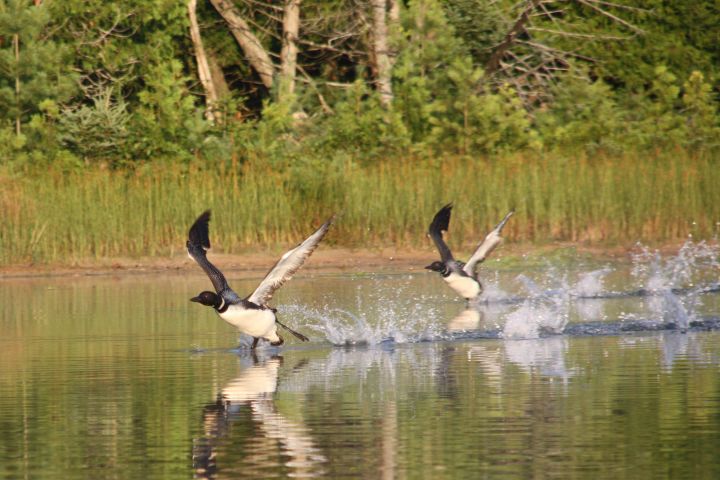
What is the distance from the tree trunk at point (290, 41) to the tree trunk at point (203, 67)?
1332 mm

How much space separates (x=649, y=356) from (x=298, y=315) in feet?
14.3

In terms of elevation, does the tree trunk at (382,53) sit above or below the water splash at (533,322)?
above

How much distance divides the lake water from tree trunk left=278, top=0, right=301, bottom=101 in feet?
38.2

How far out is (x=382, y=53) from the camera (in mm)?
28031

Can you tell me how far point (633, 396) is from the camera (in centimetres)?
897

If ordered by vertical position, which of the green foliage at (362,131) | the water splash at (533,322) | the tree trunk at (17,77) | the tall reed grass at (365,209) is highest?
the tree trunk at (17,77)

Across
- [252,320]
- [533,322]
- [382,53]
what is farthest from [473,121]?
[252,320]

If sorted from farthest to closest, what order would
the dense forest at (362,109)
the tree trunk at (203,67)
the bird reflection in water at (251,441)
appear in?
the tree trunk at (203,67), the dense forest at (362,109), the bird reflection in water at (251,441)

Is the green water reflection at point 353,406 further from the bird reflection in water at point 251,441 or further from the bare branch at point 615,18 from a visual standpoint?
the bare branch at point 615,18

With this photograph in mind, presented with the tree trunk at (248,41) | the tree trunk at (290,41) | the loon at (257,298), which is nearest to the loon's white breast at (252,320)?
the loon at (257,298)

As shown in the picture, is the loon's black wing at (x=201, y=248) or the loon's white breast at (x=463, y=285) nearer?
the loon's black wing at (x=201, y=248)

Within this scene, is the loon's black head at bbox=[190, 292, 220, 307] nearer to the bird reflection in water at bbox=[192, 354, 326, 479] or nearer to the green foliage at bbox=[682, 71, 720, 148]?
the bird reflection in water at bbox=[192, 354, 326, 479]

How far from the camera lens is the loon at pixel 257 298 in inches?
455

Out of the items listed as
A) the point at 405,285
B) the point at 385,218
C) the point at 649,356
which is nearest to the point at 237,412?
the point at 649,356
